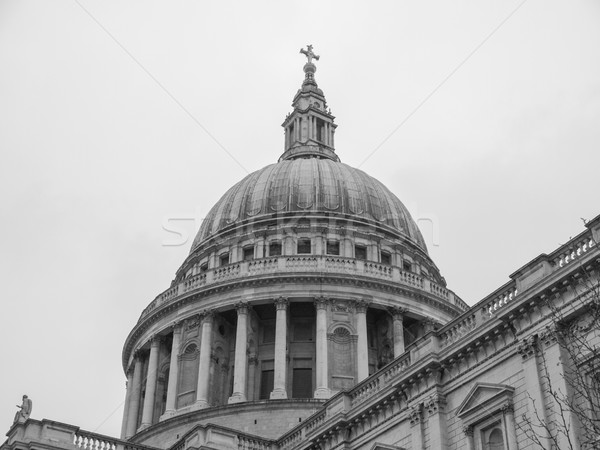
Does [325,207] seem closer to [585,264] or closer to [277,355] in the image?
[277,355]

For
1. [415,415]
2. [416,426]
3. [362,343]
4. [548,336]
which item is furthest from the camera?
[362,343]

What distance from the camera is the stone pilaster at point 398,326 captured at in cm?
5231

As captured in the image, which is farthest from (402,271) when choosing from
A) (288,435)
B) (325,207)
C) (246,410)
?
(288,435)

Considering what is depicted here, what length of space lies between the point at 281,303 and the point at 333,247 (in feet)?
24.3

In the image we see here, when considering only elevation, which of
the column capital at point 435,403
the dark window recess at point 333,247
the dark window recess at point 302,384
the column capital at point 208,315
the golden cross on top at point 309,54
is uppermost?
the golden cross on top at point 309,54

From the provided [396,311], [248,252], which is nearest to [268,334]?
[248,252]

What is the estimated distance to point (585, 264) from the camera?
83.4 feet

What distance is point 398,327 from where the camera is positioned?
53219mm

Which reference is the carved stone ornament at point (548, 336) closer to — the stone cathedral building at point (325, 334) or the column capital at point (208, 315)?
the stone cathedral building at point (325, 334)

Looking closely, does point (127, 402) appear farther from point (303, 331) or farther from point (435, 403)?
point (435, 403)

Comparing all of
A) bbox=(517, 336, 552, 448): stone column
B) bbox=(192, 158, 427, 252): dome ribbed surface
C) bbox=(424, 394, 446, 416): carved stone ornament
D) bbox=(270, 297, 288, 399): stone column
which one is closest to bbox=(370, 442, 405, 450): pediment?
bbox=(424, 394, 446, 416): carved stone ornament

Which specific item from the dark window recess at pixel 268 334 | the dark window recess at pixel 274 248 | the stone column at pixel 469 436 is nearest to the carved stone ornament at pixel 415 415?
the stone column at pixel 469 436

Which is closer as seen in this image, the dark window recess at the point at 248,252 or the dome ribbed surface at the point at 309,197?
the dark window recess at the point at 248,252

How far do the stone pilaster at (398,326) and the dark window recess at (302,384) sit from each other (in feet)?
16.9
